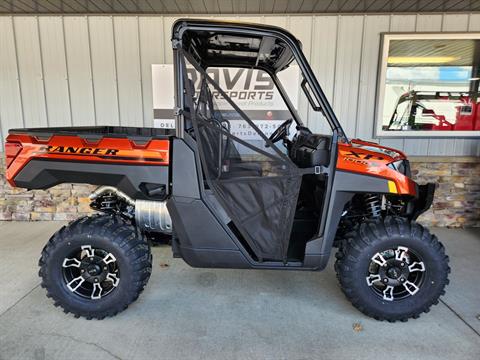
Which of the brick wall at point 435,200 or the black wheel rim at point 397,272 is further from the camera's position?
the brick wall at point 435,200

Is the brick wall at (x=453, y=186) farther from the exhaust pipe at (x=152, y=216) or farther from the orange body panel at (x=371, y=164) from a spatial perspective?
the exhaust pipe at (x=152, y=216)

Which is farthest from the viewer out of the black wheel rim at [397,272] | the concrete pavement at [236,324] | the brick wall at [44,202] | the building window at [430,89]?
the brick wall at [44,202]

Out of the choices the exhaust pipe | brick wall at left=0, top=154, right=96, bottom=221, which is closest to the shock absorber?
the exhaust pipe

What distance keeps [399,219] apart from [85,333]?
2.35 metres

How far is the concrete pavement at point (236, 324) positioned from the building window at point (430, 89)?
82.9 inches

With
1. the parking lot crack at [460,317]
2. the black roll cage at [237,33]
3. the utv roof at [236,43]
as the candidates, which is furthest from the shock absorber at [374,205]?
the utv roof at [236,43]

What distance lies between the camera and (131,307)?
2471 mm

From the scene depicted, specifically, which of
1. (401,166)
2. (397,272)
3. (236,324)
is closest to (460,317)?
(397,272)

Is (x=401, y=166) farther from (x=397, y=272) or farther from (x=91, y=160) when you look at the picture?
(x=91, y=160)

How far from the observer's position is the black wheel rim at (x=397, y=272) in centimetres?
226

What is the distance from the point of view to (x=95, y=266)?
2.32m

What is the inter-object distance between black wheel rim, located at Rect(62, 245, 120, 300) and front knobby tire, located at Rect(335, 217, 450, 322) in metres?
1.68

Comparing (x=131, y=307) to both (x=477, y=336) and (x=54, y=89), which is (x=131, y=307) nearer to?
(x=477, y=336)

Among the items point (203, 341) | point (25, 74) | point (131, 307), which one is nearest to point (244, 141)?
point (203, 341)
